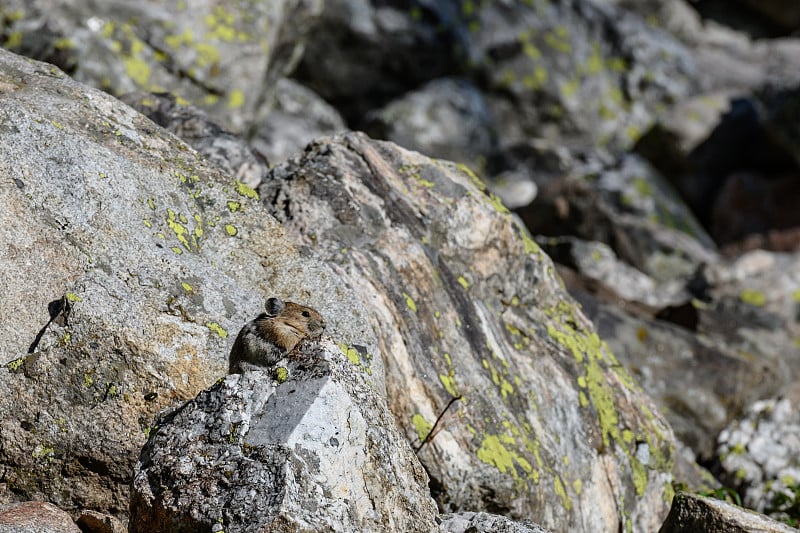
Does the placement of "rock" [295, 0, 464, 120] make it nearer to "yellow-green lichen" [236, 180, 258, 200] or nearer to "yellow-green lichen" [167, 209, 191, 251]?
"yellow-green lichen" [236, 180, 258, 200]

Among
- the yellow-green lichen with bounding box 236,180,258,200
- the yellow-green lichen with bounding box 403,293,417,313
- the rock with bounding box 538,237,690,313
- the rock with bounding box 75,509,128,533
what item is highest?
the yellow-green lichen with bounding box 236,180,258,200

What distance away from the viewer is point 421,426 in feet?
21.7

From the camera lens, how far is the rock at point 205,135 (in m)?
8.38

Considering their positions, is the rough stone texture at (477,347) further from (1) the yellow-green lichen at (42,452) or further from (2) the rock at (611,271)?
(2) the rock at (611,271)

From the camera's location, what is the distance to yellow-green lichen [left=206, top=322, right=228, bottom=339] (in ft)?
19.5

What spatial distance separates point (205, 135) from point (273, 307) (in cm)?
332

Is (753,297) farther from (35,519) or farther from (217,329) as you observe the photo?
(35,519)

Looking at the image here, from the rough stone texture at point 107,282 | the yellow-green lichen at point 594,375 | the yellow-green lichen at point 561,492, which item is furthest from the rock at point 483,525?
the yellow-green lichen at point 594,375

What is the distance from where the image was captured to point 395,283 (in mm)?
7289

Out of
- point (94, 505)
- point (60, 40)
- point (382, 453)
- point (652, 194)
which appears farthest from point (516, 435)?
point (652, 194)

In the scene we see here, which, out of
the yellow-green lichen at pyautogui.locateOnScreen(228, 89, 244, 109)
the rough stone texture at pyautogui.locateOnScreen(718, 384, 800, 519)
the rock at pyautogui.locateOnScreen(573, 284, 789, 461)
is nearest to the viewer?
the rough stone texture at pyautogui.locateOnScreen(718, 384, 800, 519)

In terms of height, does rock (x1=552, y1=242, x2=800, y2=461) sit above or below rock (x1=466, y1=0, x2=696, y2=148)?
below

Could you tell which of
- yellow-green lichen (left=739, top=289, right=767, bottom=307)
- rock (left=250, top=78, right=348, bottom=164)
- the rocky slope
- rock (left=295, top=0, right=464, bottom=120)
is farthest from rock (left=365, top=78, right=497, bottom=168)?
yellow-green lichen (left=739, top=289, right=767, bottom=307)

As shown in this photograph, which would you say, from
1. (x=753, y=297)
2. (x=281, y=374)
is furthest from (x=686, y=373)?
(x=281, y=374)
